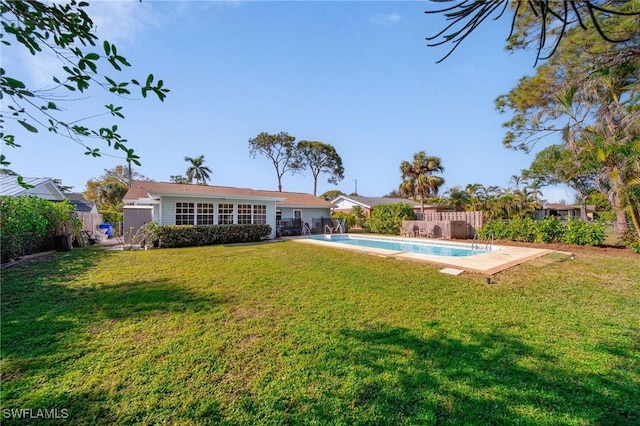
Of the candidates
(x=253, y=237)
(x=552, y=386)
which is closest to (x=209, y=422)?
(x=552, y=386)

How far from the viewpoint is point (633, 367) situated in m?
3.02

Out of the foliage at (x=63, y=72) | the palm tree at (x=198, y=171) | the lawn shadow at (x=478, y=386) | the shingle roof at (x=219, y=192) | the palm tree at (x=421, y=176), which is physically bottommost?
the lawn shadow at (x=478, y=386)

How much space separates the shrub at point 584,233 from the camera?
11.2 m

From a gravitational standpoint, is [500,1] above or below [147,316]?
above

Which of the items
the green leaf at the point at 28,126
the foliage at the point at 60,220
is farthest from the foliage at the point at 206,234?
the green leaf at the point at 28,126

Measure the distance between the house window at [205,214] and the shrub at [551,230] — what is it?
16674mm

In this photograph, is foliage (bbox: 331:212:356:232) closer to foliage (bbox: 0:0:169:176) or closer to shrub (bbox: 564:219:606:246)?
shrub (bbox: 564:219:606:246)

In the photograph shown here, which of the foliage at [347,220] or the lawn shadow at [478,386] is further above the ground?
the foliage at [347,220]

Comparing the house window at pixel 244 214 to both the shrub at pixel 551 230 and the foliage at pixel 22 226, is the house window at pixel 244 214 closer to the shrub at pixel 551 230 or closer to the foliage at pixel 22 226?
the foliage at pixel 22 226

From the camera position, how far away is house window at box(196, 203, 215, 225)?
1527cm

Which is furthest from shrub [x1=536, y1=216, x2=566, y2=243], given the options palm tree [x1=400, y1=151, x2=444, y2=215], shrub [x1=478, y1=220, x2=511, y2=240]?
palm tree [x1=400, y1=151, x2=444, y2=215]

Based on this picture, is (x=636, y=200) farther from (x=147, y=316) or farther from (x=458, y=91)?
(x=147, y=316)

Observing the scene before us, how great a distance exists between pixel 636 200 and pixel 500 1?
13.0m

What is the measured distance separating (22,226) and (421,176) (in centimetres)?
2650
